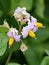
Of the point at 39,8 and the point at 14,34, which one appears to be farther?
the point at 39,8

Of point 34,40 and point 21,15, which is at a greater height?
point 34,40

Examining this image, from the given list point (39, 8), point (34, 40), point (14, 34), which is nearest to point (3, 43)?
point (14, 34)

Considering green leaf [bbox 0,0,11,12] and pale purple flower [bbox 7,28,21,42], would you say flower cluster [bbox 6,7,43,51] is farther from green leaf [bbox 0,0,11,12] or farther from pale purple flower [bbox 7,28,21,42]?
green leaf [bbox 0,0,11,12]

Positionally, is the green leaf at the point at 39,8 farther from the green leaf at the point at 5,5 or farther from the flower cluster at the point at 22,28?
the flower cluster at the point at 22,28

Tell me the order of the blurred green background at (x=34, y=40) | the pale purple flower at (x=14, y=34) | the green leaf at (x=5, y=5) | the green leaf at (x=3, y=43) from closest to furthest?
the green leaf at (x=3, y=43) < the pale purple flower at (x=14, y=34) < the blurred green background at (x=34, y=40) < the green leaf at (x=5, y=5)

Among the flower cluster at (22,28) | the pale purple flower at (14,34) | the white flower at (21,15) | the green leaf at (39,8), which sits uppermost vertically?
the green leaf at (39,8)

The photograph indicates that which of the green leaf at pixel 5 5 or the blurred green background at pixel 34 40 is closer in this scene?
the blurred green background at pixel 34 40

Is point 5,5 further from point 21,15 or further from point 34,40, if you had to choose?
point 21,15

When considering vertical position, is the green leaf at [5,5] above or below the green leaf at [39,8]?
below

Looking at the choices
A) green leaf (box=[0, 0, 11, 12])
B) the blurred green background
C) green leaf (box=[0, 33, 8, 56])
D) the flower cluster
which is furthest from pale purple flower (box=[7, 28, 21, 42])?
green leaf (box=[0, 0, 11, 12])

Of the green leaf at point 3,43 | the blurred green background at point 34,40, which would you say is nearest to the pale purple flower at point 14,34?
the green leaf at point 3,43

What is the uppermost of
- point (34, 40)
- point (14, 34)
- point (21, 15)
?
point (34, 40)
